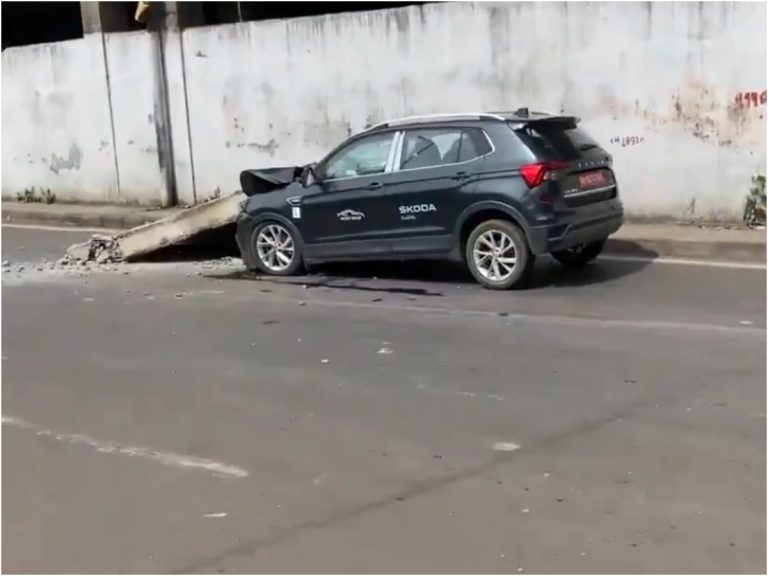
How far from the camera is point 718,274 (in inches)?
428

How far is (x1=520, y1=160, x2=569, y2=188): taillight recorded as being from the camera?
1017 centimetres

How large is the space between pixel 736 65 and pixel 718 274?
3.34 meters

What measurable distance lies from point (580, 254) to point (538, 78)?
3.76m

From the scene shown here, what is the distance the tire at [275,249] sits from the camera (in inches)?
Result: 469

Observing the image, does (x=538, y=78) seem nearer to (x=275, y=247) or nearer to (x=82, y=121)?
(x=275, y=247)

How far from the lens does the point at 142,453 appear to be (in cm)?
605

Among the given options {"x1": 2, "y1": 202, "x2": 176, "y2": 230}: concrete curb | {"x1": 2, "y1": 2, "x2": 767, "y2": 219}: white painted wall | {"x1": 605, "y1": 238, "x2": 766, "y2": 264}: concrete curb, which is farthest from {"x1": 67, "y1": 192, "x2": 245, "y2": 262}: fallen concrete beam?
{"x1": 605, "y1": 238, "x2": 766, "y2": 264}: concrete curb

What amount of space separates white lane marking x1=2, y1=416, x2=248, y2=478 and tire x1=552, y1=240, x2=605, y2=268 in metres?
6.22

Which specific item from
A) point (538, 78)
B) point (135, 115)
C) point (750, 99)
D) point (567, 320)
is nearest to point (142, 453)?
point (567, 320)

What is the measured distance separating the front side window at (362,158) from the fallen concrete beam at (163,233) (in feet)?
5.24

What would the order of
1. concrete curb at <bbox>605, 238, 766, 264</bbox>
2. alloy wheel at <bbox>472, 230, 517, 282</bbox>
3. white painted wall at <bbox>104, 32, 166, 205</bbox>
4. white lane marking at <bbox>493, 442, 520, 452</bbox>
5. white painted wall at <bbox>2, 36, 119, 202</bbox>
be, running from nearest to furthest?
white lane marking at <bbox>493, 442, 520, 452</bbox> → alloy wheel at <bbox>472, 230, 517, 282</bbox> → concrete curb at <bbox>605, 238, 766, 264</bbox> → white painted wall at <bbox>104, 32, 166, 205</bbox> → white painted wall at <bbox>2, 36, 119, 202</bbox>

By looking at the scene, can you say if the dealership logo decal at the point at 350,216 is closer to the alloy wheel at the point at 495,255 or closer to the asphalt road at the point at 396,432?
A: the asphalt road at the point at 396,432

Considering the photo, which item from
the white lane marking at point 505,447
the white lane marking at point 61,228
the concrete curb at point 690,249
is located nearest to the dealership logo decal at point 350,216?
A: the concrete curb at point 690,249

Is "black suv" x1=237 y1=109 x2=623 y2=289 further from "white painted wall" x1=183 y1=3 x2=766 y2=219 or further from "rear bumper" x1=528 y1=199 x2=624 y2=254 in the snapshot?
"white painted wall" x1=183 y1=3 x2=766 y2=219
